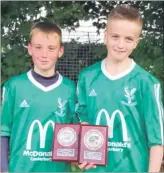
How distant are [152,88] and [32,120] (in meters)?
0.77

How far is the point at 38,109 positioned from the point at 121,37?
68 cm

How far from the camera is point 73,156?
3.07 m

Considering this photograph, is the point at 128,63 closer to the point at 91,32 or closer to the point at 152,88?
the point at 152,88

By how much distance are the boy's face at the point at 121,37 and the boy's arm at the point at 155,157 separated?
59cm

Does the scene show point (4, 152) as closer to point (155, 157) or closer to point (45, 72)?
point (45, 72)

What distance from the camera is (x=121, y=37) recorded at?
3045 millimetres

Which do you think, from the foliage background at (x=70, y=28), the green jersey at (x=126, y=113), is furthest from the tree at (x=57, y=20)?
the green jersey at (x=126, y=113)

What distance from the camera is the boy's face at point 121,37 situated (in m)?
3.04

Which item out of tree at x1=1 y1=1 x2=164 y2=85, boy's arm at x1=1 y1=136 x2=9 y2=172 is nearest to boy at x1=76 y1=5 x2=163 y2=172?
boy's arm at x1=1 y1=136 x2=9 y2=172

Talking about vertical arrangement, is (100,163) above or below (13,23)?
below

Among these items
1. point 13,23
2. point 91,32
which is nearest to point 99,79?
point 91,32

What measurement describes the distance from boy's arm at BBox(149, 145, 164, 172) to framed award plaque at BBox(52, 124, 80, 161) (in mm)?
456

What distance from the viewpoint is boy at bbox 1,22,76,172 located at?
3.12 meters

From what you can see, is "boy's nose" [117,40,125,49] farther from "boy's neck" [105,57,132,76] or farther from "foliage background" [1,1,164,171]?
"foliage background" [1,1,164,171]
